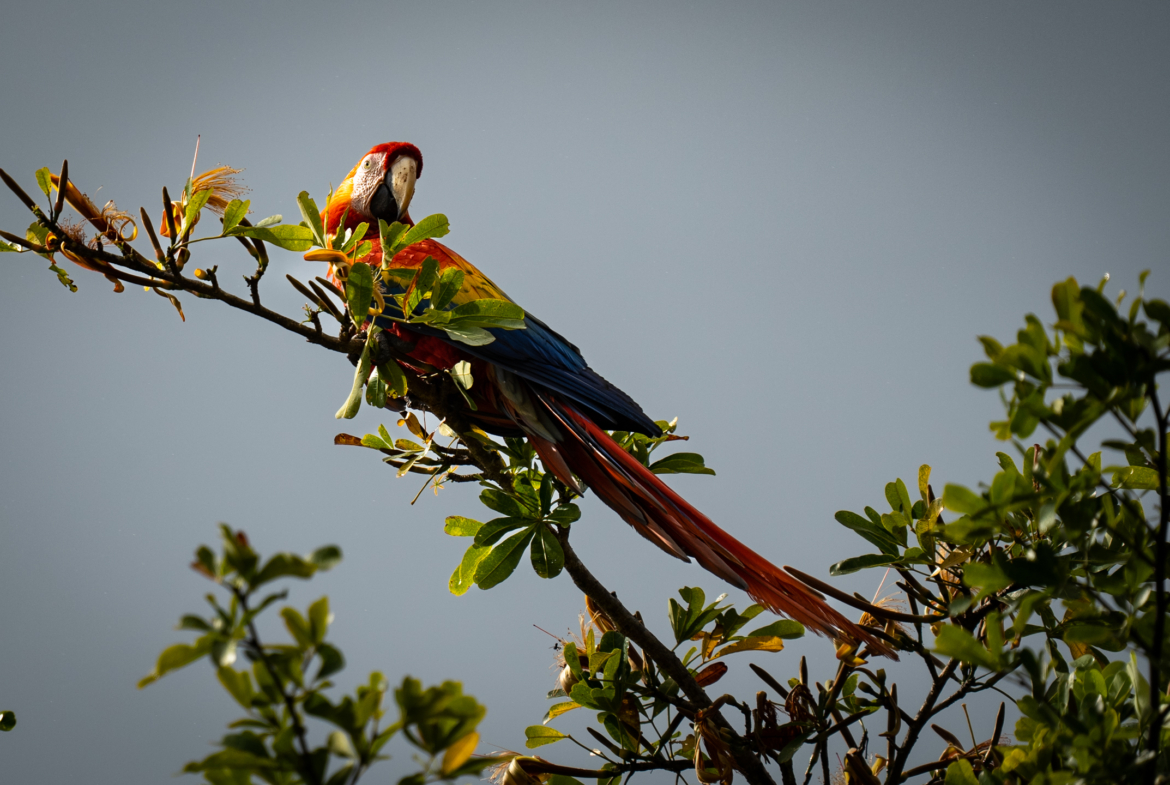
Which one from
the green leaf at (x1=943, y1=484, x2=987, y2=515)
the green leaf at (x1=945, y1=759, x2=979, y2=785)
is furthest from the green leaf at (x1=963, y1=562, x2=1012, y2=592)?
the green leaf at (x1=945, y1=759, x2=979, y2=785)

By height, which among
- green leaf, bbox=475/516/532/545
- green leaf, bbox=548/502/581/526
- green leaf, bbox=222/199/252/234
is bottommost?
green leaf, bbox=548/502/581/526

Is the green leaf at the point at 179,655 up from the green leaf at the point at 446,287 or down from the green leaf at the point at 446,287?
down

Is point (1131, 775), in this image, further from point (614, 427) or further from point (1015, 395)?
point (614, 427)

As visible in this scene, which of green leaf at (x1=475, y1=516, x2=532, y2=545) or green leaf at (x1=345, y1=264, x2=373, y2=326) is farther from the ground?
green leaf at (x1=345, y1=264, x2=373, y2=326)

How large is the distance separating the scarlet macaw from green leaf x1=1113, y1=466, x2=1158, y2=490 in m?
0.19

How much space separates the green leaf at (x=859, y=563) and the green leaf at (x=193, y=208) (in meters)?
0.54

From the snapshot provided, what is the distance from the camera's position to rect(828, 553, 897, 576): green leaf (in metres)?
0.57

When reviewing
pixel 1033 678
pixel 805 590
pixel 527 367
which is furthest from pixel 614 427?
pixel 1033 678

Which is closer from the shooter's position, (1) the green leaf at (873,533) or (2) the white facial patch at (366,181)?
(1) the green leaf at (873,533)

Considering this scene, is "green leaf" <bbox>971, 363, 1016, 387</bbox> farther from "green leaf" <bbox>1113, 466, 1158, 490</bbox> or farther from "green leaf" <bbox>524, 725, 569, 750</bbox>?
"green leaf" <bbox>524, 725, 569, 750</bbox>

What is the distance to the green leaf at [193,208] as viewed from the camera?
20.3 inches

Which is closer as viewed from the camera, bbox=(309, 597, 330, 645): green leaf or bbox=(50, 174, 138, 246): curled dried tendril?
bbox=(309, 597, 330, 645): green leaf

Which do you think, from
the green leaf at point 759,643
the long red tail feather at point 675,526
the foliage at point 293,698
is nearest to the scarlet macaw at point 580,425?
the long red tail feather at point 675,526

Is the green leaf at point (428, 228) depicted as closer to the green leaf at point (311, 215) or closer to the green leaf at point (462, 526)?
the green leaf at point (311, 215)
